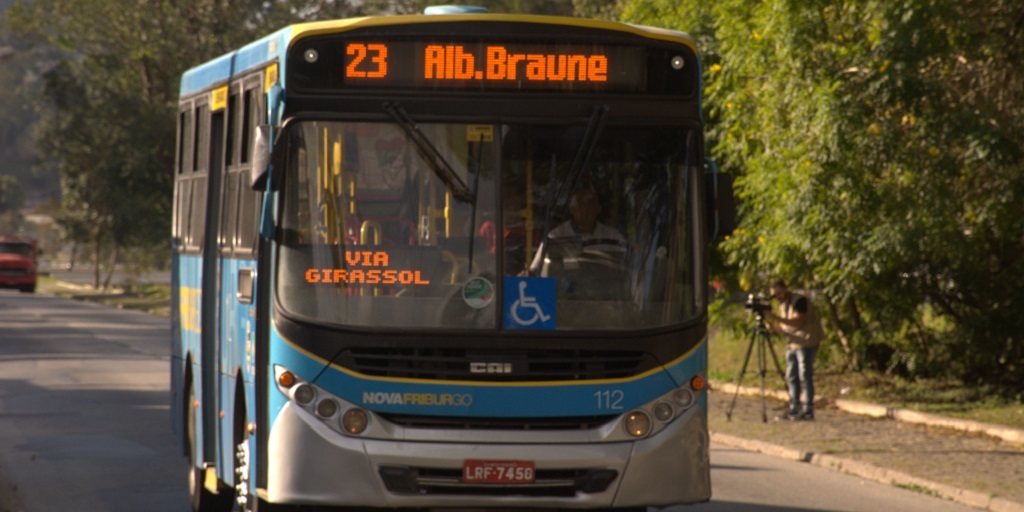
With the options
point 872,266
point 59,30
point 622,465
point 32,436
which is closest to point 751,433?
point 872,266

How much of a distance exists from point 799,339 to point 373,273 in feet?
35.7

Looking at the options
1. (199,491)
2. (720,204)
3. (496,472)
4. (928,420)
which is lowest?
(928,420)

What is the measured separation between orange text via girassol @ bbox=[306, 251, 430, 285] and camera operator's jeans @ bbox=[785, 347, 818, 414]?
10624mm

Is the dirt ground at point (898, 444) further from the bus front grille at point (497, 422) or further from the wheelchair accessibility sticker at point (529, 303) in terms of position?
the wheelchair accessibility sticker at point (529, 303)

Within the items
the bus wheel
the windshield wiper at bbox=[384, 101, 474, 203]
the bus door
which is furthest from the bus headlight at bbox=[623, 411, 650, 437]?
the bus wheel

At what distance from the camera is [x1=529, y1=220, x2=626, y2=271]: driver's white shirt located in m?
7.85

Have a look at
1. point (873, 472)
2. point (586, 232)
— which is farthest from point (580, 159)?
point (873, 472)

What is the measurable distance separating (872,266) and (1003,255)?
9.73 ft

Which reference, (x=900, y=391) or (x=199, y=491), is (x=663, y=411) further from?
(x=900, y=391)

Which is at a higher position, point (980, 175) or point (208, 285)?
point (980, 175)

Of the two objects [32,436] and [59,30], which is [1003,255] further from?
[59,30]

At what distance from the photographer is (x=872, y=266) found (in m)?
17.0

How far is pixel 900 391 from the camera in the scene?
19.9 metres

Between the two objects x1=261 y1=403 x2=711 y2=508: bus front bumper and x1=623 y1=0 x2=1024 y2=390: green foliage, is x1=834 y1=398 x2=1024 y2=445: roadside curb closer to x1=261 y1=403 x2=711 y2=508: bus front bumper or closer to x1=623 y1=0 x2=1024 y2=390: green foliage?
x1=623 y1=0 x2=1024 y2=390: green foliage
